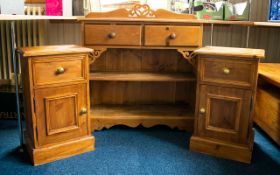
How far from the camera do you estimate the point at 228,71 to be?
1.53 metres

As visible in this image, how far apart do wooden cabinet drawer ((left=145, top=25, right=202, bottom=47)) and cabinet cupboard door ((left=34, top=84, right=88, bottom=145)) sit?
485 millimetres

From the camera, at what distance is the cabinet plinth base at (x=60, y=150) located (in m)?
1.51

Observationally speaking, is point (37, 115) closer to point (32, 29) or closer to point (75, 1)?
point (75, 1)

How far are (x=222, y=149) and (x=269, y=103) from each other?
0.40m

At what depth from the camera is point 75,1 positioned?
6.63 feet

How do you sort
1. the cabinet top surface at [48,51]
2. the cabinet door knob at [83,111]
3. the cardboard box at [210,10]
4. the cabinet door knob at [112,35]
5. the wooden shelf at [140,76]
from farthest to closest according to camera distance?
the cardboard box at [210,10] < the wooden shelf at [140,76] < the cabinet door knob at [112,35] < the cabinet door knob at [83,111] < the cabinet top surface at [48,51]

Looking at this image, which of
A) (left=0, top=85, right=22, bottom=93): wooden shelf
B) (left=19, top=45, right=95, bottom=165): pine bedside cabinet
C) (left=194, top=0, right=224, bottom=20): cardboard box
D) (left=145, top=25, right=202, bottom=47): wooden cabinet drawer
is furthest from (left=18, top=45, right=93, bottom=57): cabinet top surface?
(left=194, top=0, right=224, bottom=20): cardboard box

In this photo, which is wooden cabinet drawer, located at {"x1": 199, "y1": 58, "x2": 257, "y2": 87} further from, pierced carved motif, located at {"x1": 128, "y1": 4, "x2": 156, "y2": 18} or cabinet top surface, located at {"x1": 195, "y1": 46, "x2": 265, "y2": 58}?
pierced carved motif, located at {"x1": 128, "y1": 4, "x2": 156, "y2": 18}

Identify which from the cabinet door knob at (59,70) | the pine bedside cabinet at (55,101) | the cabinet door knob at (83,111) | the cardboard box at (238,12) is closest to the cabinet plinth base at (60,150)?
the pine bedside cabinet at (55,101)

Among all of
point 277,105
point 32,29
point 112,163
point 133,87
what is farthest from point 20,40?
point 277,105

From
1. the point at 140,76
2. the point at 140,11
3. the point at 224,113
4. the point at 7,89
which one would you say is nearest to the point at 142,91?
the point at 140,76

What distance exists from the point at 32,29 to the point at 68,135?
107cm

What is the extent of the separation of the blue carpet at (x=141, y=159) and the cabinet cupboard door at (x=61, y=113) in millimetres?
133

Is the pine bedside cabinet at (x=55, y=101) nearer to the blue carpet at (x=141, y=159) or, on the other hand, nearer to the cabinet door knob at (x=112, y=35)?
the blue carpet at (x=141, y=159)
